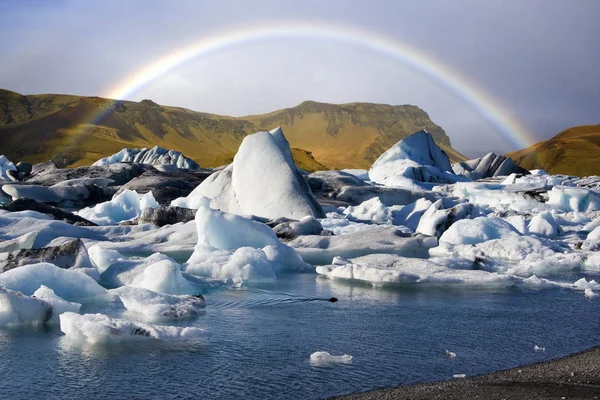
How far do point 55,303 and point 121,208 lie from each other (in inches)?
707

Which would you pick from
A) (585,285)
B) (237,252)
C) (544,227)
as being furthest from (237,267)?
(544,227)

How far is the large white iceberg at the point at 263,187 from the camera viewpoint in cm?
2259

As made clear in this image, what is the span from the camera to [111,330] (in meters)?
7.04

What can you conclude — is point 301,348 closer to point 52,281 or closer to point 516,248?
point 52,281

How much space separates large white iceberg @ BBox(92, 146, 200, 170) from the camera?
5869cm

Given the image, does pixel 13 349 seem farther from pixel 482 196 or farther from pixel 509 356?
pixel 482 196

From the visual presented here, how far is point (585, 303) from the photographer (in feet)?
33.4

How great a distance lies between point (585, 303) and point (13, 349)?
848 cm

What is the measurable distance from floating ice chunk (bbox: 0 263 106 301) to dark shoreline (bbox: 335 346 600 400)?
5.46 m

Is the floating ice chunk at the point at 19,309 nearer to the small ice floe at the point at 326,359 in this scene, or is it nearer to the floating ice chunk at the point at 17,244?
the small ice floe at the point at 326,359

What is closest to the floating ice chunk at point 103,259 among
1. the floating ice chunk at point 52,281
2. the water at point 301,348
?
the floating ice chunk at point 52,281

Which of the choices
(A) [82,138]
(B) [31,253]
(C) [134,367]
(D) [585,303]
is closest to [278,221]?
(B) [31,253]

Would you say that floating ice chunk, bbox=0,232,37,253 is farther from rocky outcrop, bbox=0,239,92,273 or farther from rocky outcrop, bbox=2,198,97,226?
rocky outcrop, bbox=2,198,97,226

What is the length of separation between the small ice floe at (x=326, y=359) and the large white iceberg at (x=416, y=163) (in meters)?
37.4
